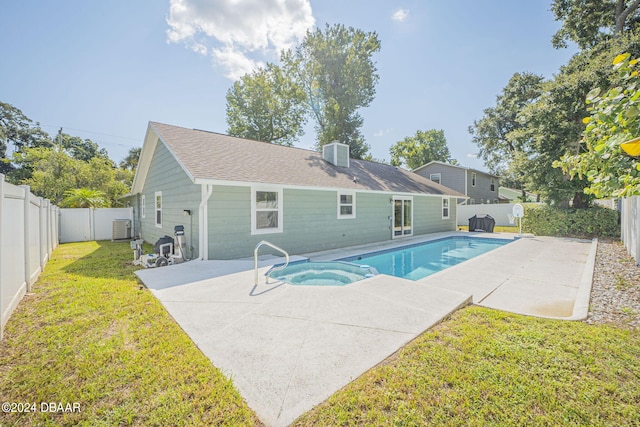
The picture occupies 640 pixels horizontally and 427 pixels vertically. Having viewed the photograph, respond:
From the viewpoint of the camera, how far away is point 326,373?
255cm

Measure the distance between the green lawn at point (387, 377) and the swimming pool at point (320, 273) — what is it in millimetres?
3007

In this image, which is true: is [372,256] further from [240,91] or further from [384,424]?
[240,91]

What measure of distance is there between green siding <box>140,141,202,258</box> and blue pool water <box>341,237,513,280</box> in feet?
16.0

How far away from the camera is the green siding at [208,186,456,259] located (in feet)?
24.5

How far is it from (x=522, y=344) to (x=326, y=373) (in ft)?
7.63

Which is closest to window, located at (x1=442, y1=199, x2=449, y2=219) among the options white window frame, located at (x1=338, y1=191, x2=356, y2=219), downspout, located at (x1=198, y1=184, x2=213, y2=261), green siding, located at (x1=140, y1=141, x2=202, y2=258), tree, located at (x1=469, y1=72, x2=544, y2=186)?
tree, located at (x1=469, y1=72, x2=544, y2=186)

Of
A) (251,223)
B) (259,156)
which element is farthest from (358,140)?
(251,223)

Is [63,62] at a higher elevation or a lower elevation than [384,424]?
higher

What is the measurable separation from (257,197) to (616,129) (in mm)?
7458

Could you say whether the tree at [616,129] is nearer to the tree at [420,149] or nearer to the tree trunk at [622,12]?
the tree trunk at [622,12]

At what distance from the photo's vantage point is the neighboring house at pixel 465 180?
23.8 metres

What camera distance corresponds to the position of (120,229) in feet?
42.6

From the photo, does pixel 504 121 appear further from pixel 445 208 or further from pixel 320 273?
pixel 320 273

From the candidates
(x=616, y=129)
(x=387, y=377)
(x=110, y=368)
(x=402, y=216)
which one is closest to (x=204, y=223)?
Result: (x=110, y=368)
